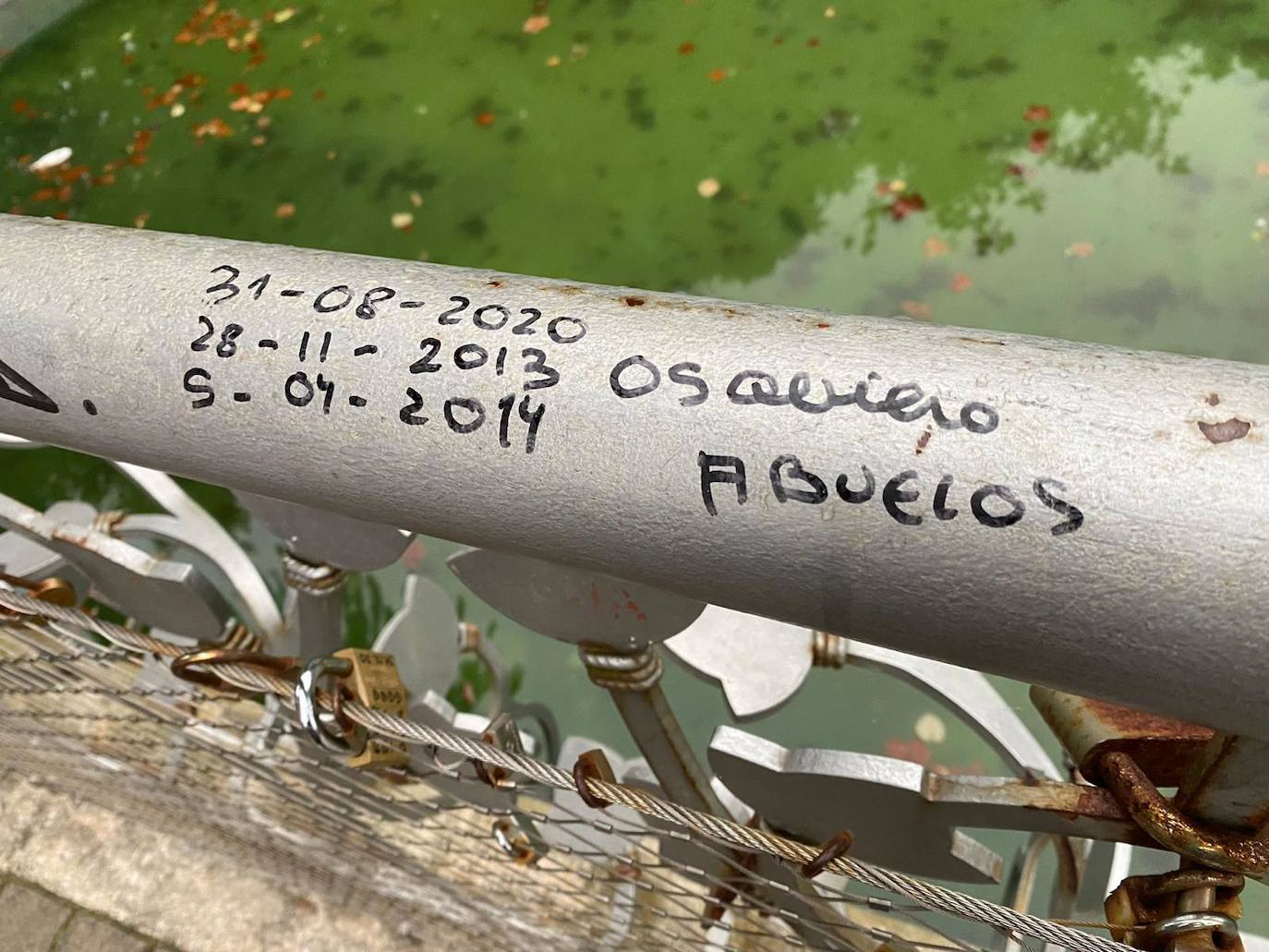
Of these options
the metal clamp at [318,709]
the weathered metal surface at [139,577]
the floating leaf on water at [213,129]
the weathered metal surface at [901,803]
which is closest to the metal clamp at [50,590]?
the weathered metal surface at [139,577]

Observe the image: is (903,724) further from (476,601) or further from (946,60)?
(946,60)

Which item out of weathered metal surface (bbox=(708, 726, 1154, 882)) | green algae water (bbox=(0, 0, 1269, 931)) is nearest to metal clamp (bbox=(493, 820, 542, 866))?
weathered metal surface (bbox=(708, 726, 1154, 882))

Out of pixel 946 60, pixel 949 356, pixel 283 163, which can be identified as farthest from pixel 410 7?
pixel 949 356

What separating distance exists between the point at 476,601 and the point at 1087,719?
2494 millimetres

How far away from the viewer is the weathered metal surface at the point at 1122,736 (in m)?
0.80

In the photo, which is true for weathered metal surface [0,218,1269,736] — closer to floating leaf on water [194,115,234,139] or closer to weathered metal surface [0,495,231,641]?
weathered metal surface [0,495,231,641]

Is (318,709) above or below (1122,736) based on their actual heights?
below

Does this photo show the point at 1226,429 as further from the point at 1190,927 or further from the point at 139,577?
the point at 139,577

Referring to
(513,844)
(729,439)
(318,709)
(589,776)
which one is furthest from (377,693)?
(729,439)

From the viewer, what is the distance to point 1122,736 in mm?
848

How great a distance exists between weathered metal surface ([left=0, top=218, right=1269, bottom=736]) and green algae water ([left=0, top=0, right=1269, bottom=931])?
2331mm

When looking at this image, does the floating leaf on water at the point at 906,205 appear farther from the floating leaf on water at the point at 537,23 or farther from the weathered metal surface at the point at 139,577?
the weathered metal surface at the point at 139,577

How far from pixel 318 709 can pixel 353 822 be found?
0.70 m

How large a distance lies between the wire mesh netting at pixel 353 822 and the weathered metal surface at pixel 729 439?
31.6 inches
